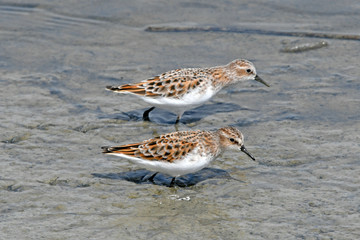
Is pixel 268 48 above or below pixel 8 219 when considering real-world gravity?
above

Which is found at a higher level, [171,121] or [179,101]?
[179,101]

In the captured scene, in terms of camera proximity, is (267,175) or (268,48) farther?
(268,48)

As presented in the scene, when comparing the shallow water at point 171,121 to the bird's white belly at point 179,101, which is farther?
the bird's white belly at point 179,101

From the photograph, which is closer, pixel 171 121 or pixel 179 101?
pixel 179 101

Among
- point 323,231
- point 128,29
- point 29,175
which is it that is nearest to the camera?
point 323,231

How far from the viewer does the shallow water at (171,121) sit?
7984 mm

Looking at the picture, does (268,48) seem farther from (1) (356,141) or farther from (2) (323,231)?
(2) (323,231)

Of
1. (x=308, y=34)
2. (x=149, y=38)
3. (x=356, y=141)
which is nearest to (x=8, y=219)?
(x=356, y=141)

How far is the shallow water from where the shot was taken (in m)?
7.98

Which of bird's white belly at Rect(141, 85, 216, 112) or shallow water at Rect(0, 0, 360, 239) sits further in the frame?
bird's white belly at Rect(141, 85, 216, 112)

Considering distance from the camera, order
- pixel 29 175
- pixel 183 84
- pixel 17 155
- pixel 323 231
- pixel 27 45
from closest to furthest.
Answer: pixel 323 231 → pixel 29 175 → pixel 17 155 → pixel 183 84 → pixel 27 45

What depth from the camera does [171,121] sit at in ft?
40.2

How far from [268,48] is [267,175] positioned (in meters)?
6.62

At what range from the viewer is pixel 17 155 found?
9.69 m
